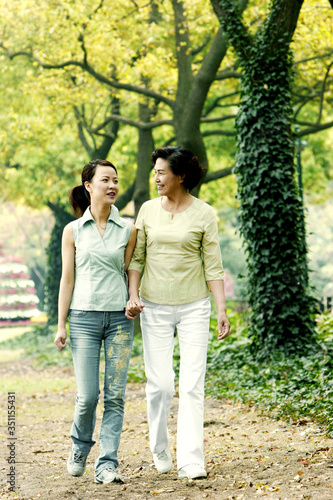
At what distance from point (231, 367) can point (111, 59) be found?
31.0 feet

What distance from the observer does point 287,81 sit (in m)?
9.95

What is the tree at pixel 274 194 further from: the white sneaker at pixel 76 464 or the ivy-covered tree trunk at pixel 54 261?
the ivy-covered tree trunk at pixel 54 261

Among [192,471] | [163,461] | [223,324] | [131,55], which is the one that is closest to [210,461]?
[163,461]

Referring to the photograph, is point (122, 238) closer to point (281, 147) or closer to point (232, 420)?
point (232, 420)

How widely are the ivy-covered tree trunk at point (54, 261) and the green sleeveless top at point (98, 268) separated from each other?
19915 mm

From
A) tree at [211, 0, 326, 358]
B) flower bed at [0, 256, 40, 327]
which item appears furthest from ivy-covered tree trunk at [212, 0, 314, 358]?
flower bed at [0, 256, 40, 327]

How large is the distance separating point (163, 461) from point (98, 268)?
152 centimetres

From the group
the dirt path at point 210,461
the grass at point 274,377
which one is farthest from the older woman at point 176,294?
the grass at point 274,377

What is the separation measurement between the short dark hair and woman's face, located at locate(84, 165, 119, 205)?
37 cm

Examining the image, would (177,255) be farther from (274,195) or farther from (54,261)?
(54,261)

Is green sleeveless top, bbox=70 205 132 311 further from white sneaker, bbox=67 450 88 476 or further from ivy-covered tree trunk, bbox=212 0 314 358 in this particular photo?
ivy-covered tree trunk, bbox=212 0 314 358

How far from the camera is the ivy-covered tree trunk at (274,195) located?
980cm

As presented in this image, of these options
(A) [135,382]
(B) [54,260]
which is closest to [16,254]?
(B) [54,260]

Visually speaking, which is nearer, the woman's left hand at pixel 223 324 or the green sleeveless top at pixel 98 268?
the green sleeveless top at pixel 98 268
